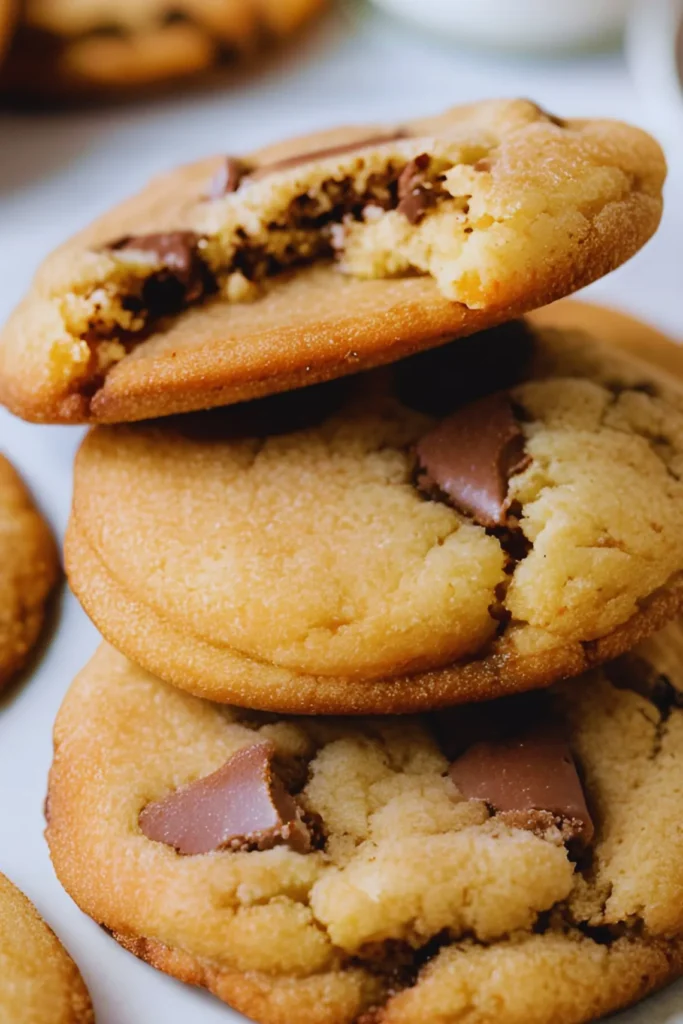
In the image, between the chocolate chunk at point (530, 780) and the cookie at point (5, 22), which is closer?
the chocolate chunk at point (530, 780)

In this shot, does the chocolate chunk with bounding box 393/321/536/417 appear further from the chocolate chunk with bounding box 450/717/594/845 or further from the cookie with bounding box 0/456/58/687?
the cookie with bounding box 0/456/58/687

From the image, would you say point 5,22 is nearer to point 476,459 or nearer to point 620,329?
point 620,329

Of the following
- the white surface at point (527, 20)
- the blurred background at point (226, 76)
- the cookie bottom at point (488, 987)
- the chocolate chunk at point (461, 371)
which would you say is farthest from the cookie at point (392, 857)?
the white surface at point (527, 20)

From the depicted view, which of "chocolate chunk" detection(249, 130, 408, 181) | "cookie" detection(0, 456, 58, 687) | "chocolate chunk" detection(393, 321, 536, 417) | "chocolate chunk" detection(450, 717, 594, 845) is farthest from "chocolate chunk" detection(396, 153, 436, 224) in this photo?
"cookie" detection(0, 456, 58, 687)

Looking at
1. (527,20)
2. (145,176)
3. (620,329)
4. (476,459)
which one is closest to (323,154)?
(476,459)

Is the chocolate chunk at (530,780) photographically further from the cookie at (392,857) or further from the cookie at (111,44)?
the cookie at (111,44)

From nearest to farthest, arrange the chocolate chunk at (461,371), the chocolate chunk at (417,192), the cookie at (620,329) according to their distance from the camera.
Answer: the chocolate chunk at (417,192) → the chocolate chunk at (461,371) → the cookie at (620,329)
